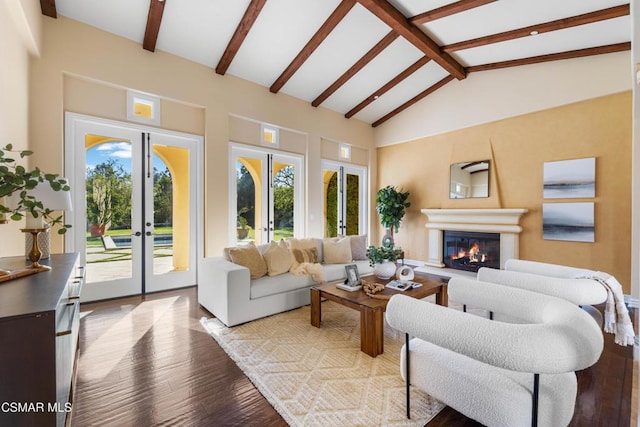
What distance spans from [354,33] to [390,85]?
1646mm

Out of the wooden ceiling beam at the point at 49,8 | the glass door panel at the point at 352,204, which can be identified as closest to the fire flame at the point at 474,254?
the glass door panel at the point at 352,204

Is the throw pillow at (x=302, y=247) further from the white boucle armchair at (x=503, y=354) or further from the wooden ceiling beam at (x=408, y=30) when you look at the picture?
the wooden ceiling beam at (x=408, y=30)

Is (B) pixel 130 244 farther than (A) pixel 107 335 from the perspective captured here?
Yes

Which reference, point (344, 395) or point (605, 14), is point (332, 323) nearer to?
point (344, 395)

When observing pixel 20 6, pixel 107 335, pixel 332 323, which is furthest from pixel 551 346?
pixel 20 6

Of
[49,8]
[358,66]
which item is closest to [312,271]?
[358,66]

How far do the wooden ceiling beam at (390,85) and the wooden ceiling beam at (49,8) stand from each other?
5.04 m

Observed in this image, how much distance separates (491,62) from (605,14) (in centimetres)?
176

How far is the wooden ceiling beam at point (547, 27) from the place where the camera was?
3.44 meters

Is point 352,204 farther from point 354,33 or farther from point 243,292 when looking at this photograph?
point 243,292

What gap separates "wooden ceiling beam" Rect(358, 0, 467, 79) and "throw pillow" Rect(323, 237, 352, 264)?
10.7 feet

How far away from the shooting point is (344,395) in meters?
1.96

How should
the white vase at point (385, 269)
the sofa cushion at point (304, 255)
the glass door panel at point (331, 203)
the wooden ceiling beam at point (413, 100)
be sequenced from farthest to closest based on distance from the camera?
the glass door panel at point (331, 203) → the wooden ceiling beam at point (413, 100) → the sofa cushion at point (304, 255) → the white vase at point (385, 269)

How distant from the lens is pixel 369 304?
258 cm
